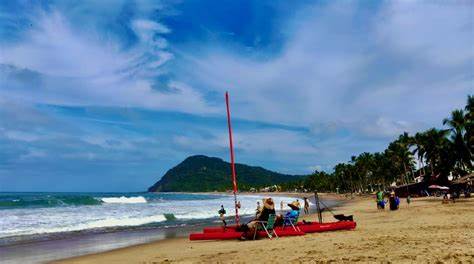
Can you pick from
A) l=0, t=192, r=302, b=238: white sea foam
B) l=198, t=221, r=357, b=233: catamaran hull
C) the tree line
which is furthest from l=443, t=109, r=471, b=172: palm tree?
l=198, t=221, r=357, b=233: catamaran hull

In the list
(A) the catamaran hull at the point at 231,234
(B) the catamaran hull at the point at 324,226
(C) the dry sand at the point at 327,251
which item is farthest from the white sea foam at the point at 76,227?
(B) the catamaran hull at the point at 324,226

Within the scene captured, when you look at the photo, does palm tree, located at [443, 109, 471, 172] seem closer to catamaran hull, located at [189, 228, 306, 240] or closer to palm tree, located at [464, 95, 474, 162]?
palm tree, located at [464, 95, 474, 162]

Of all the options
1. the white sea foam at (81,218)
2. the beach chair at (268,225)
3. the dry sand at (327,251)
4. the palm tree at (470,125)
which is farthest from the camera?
the palm tree at (470,125)

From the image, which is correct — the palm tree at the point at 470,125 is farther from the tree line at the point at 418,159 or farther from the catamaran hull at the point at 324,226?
the catamaran hull at the point at 324,226

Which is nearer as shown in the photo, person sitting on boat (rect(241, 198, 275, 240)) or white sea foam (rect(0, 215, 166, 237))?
person sitting on boat (rect(241, 198, 275, 240))

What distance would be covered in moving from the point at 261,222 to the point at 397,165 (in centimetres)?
7486

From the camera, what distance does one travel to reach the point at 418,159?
75562 millimetres

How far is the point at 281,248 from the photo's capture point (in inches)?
451

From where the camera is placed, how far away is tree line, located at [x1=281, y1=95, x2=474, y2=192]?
48562mm

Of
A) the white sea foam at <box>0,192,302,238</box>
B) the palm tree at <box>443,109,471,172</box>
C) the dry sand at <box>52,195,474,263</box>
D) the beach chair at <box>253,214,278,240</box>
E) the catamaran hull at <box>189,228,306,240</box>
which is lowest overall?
the dry sand at <box>52,195,474,263</box>

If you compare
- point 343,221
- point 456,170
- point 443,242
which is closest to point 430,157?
point 456,170

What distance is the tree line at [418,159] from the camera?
48562mm

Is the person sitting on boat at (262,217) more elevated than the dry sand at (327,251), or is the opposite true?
the person sitting on boat at (262,217)

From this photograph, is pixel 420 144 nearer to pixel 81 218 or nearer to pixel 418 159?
pixel 418 159
